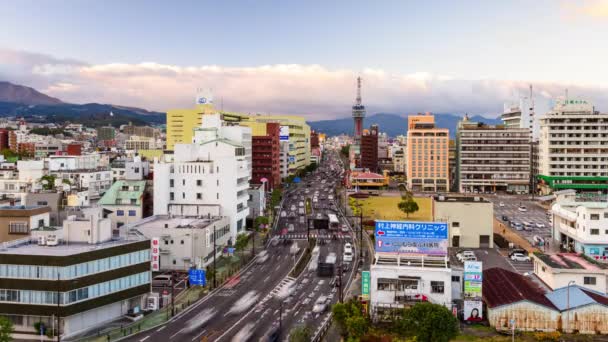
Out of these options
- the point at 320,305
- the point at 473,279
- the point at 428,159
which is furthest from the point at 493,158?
the point at 320,305

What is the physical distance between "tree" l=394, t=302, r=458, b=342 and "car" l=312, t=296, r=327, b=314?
11.1m

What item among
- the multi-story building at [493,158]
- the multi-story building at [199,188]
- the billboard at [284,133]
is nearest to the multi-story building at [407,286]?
the multi-story building at [199,188]

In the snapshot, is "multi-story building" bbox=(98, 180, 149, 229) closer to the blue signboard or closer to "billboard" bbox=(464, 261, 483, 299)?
the blue signboard

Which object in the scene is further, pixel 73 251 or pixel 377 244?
pixel 377 244

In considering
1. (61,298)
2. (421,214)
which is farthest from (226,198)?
(421,214)

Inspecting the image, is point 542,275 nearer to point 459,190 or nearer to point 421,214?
point 421,214

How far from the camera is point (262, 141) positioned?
13038 centimetres

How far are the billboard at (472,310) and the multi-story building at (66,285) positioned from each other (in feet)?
80.3

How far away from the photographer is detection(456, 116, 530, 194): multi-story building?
136500 mm

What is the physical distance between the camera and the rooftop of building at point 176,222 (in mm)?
58625

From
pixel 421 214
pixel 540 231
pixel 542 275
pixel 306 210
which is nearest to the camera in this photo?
pixel 542 275

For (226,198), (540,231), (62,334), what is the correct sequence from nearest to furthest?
1. (62,334)
2. (226,198)
3. (540,231)

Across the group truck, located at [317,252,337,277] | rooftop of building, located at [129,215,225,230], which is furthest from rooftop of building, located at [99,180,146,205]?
truck, located at [317,252,337,277]

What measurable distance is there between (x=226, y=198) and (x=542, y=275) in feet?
125
